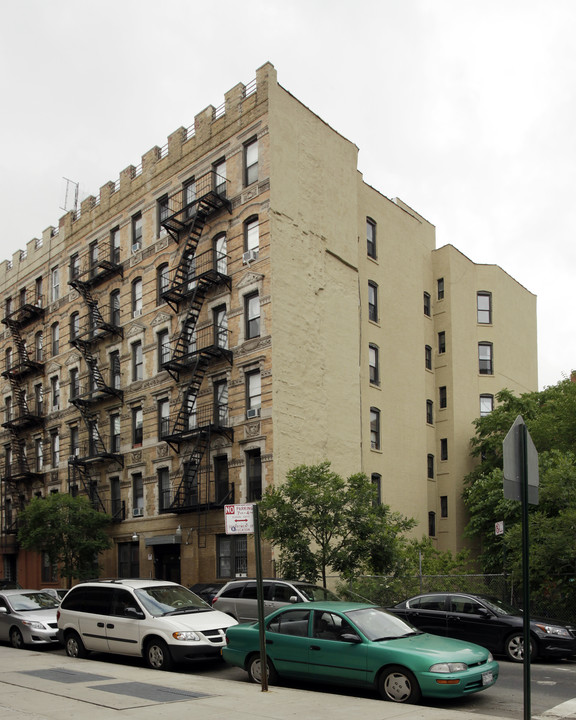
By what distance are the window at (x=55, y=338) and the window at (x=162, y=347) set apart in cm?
1020

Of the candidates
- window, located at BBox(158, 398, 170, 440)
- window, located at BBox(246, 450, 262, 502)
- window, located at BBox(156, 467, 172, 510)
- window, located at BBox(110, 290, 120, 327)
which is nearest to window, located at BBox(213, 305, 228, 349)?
window, located at BBox(158, 398, 170, 440)

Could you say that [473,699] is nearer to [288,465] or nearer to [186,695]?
[186,695]

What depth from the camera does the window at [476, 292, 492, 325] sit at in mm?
43656

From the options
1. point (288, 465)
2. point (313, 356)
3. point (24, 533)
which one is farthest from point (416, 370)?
point (24, 533)

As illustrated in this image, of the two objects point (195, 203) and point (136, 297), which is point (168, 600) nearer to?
point (195, 203)

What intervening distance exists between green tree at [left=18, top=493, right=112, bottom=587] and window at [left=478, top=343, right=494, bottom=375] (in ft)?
71.7

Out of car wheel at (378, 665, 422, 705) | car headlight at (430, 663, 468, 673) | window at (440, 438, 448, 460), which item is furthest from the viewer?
window at (440, 438, 448, 460)

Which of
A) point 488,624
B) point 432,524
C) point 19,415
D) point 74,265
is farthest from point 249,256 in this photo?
point 19,415

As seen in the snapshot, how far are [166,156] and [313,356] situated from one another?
1234cm

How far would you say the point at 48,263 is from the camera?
1734 inches

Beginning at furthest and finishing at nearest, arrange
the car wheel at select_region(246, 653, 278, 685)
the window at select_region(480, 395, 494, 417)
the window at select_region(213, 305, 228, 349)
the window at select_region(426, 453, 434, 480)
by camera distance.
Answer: the window at select_region(480, 395, 494, 417), the window at select_region(426, 453, 434, 480), the window at select_region(213, 305, 228, 349), the car wheel at select_region(246, 653, 278, 685)

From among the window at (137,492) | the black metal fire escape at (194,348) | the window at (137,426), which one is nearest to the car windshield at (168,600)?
the black metal fire escape at (194,348)

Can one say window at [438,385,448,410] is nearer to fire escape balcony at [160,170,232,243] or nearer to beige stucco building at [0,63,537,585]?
beige stucco building at [0,63,537,585]

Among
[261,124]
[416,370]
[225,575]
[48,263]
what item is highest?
[261,124]
